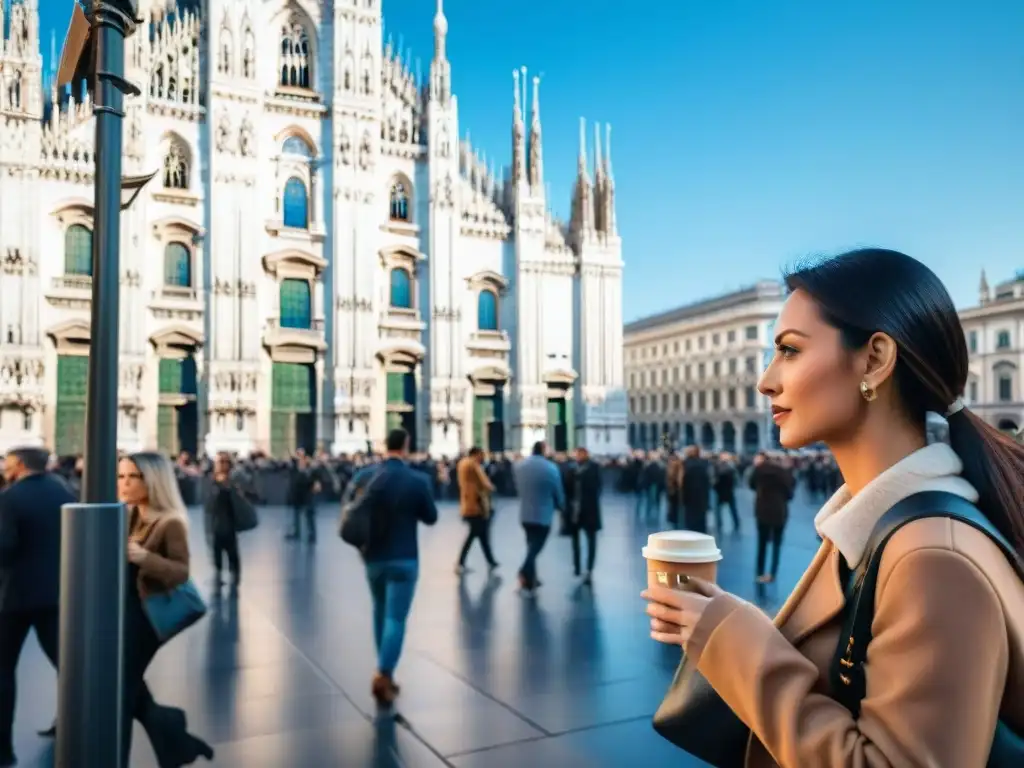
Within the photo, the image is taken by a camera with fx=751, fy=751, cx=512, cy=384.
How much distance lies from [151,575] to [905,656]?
3.54 meters

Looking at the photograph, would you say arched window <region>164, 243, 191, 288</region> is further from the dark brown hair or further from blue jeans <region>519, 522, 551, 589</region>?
the dark brown hair

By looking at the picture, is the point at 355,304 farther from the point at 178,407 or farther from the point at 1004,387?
the point at 1004,387

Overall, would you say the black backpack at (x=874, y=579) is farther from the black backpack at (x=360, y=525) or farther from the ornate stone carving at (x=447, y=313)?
the ornate stone carving at (x=447, y=313)

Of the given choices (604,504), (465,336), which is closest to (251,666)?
(604,504)

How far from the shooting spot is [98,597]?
94.2 inches

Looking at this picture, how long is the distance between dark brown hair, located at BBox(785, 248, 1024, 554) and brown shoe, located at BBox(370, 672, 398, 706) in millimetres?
4451

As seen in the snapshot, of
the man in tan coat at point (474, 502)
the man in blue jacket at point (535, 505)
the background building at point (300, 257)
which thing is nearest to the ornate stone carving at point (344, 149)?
the background building at point (300, 257)

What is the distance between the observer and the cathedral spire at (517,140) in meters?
30.6

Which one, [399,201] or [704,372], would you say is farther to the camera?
[704,372]

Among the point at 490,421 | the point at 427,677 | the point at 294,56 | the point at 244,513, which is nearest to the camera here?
the point at 427,677

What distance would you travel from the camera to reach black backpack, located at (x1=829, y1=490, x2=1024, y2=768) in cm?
107

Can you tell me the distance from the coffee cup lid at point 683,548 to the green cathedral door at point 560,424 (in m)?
29.5

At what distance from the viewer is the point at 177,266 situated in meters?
25.4

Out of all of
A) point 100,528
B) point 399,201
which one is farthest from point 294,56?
point 100,528
